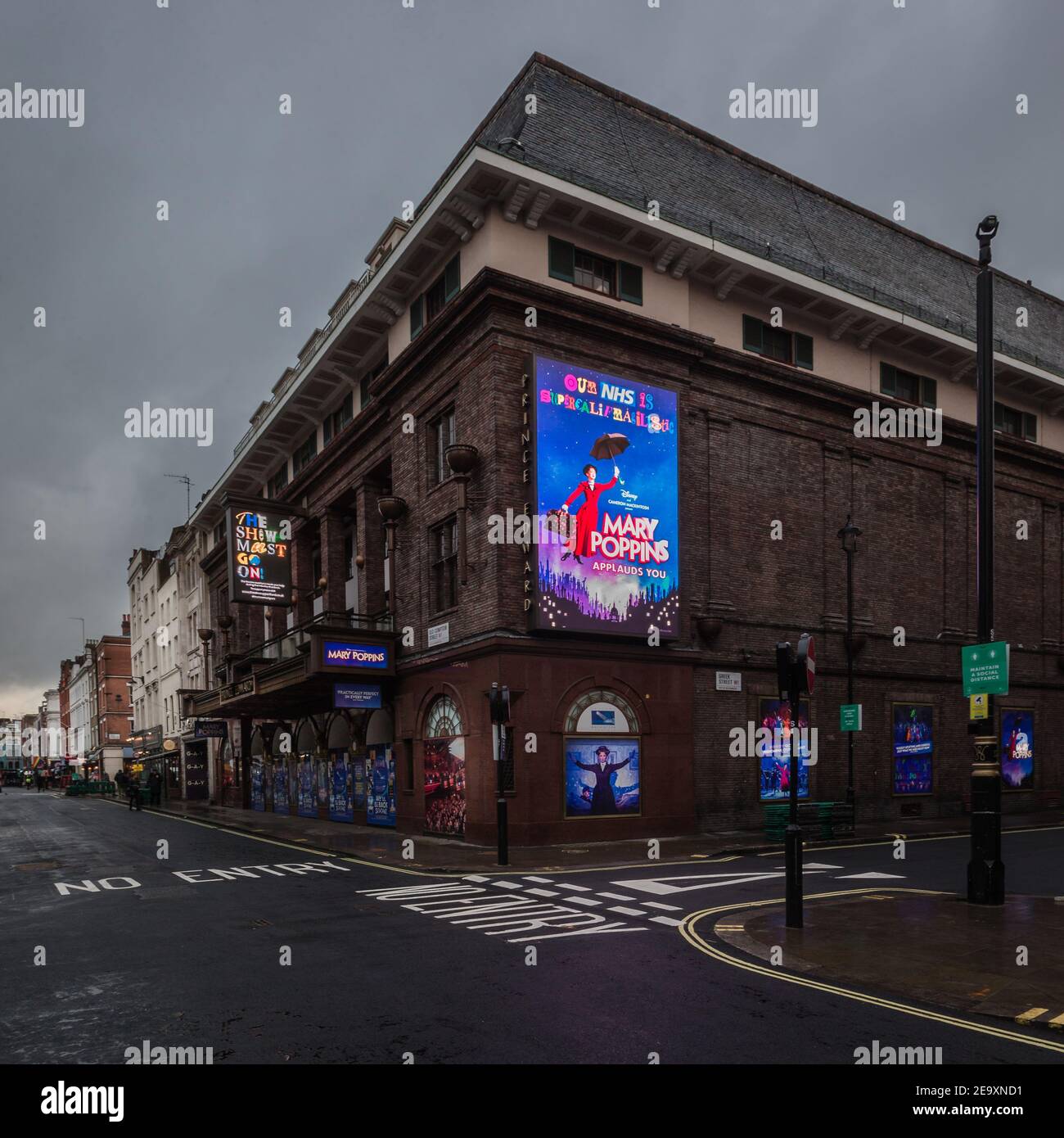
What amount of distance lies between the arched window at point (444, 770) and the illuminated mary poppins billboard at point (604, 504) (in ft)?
13.1

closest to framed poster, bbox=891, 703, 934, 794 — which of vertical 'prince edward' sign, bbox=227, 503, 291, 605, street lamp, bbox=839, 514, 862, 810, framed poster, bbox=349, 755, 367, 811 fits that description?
street lamp, bbox=839, 514, 862, 810

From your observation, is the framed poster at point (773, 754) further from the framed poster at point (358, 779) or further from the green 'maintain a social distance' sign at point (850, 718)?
the framed poster at point (358, 779)

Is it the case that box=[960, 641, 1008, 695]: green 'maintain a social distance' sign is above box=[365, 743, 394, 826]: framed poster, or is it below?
above

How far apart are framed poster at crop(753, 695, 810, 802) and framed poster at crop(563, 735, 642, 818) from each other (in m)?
4.30

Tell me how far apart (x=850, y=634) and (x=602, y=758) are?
8.66 meters

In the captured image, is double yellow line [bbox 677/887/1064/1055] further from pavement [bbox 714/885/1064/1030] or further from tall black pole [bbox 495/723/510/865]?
tall black pole [bbox 495/723/510/865]

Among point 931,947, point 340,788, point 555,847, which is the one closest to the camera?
point 931,947

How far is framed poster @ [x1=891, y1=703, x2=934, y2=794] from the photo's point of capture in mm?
27469

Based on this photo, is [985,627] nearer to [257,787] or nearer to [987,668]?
[987,668]

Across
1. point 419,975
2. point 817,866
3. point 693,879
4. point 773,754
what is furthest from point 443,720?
point 419,975

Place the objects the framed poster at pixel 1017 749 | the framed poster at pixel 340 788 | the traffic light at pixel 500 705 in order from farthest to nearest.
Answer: the framed poster at pixel 1017 749 → the framed poster at pixel 340 788 → the traffic light at pixel 500 705

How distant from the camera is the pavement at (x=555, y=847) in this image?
687 inches

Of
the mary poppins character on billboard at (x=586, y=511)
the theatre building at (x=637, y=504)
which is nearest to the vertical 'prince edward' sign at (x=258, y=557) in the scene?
the theatre building at (x=637, y=504)

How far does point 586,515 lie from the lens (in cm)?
2136
